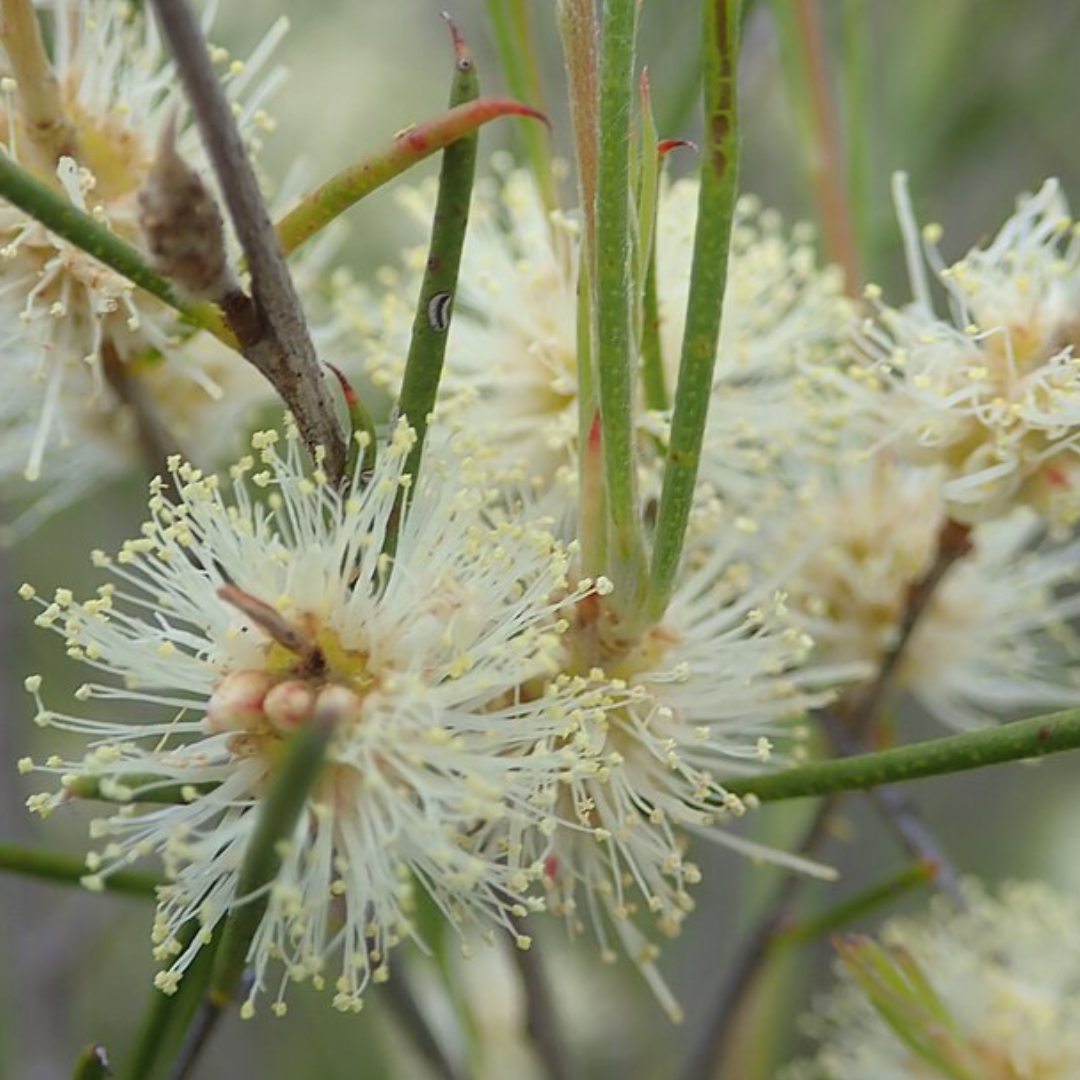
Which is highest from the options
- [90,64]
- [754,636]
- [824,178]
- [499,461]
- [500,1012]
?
[90,64]

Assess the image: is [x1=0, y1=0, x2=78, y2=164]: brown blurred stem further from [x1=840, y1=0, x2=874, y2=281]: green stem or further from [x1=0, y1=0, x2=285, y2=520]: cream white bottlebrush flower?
Result: [x1=840, y1=0, x2=874, y2=281]: green stem

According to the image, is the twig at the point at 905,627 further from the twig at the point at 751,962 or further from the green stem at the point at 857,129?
the green stem at the point at 857,129

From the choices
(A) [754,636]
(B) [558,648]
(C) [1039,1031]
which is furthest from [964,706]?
(B) [558,648]

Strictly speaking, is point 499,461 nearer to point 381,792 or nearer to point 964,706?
point 381,792

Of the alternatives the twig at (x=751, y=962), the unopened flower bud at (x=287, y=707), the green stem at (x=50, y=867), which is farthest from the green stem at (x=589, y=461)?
the twig at (x=751, y=962)

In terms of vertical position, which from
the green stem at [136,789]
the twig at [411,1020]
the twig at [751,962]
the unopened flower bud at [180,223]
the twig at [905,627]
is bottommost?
the twig at [751,962]

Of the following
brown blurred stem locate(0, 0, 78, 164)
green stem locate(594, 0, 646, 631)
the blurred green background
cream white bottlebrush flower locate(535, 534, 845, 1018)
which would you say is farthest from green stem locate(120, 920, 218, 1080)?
the blurred green background

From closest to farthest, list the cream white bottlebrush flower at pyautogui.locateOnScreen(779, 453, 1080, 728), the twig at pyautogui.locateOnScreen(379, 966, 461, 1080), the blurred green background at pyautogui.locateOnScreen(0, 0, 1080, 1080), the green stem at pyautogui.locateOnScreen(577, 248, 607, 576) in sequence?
1. the green stem at pyautogui.locateOnScreen(577, 248, 607, 576)
2. the twig at pyautogui.locateOnScreen(379, 966, 461, 1080)
3. the cream white bottlebrush flower at pyautogui.locateOnScreen(779, 453, 1080, 728)
4. the blurred green background at pyautogui.locateOnScreen(0, 0, 1080, 1080)
